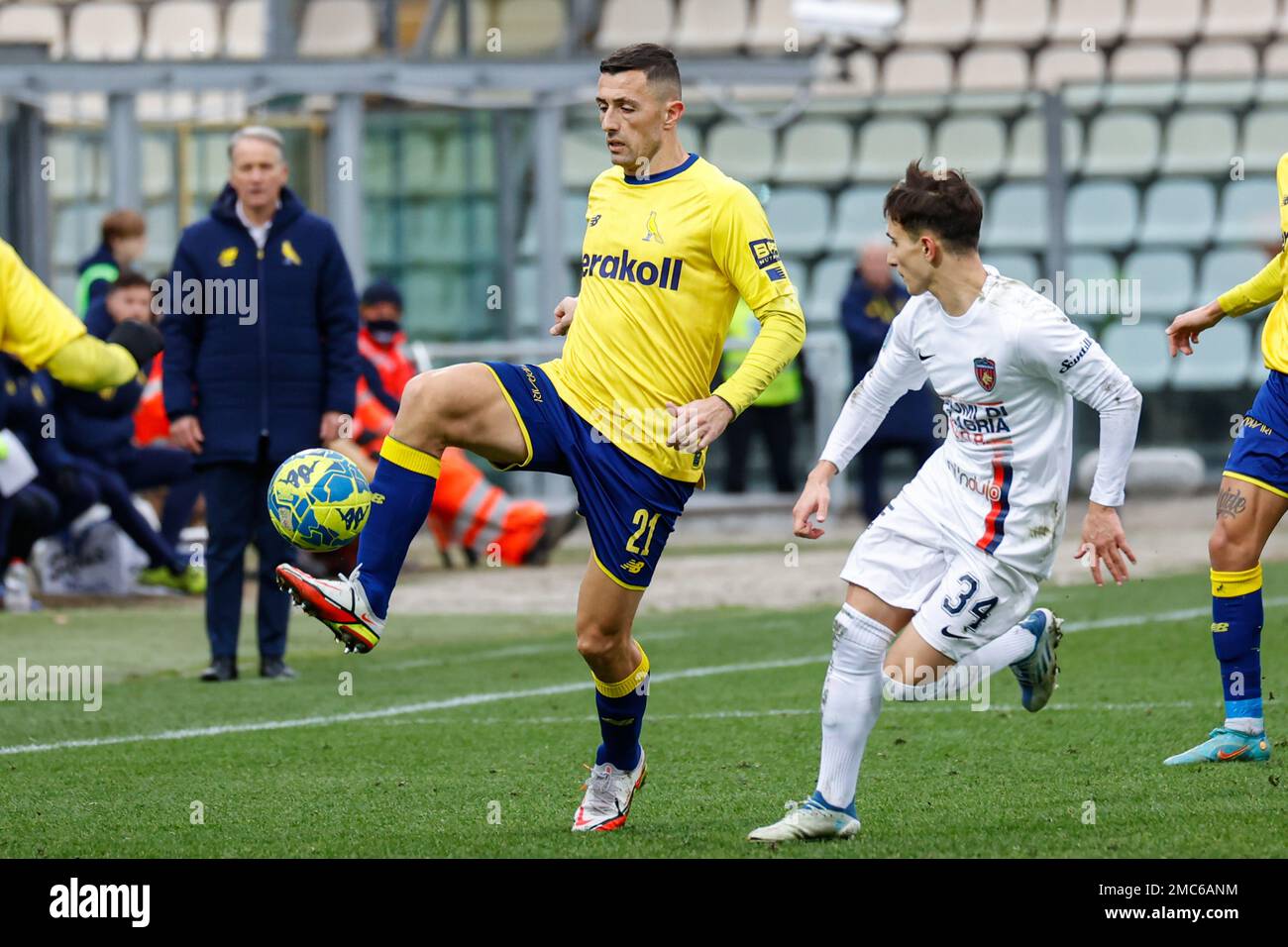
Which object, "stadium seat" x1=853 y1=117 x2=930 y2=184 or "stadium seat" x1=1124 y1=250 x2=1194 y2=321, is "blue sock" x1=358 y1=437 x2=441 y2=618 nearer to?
"stadium seat" x1=1124 y1=250 x2=1194 y2=321

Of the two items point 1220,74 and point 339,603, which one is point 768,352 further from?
point 1220,74

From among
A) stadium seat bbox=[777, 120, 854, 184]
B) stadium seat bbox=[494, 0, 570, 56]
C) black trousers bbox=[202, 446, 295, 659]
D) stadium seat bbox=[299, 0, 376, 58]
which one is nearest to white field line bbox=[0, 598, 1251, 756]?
black trousers bbox=[202, 446, 295, 659]

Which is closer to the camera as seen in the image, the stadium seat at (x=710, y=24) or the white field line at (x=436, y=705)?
the white field line at (x=436, y=705)

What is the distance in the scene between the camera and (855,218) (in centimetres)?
2134

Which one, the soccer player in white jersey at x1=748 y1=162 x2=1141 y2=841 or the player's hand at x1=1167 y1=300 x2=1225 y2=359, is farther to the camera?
the player's hand at x1=1167 y1=300 x2=1225 y2=359

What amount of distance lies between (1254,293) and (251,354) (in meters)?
4.46

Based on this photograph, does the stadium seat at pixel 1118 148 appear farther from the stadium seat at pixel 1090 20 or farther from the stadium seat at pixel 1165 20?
the stadium seat at pixel 1165 20

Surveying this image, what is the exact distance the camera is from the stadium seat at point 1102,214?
69.7 feet

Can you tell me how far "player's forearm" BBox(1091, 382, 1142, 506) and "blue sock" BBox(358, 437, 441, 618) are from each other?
1747mm

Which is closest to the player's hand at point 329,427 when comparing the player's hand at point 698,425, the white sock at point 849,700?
the player's hand at point 698,425

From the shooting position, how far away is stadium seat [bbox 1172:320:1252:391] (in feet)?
66.1

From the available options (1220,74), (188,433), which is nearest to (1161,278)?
(1220,74)
